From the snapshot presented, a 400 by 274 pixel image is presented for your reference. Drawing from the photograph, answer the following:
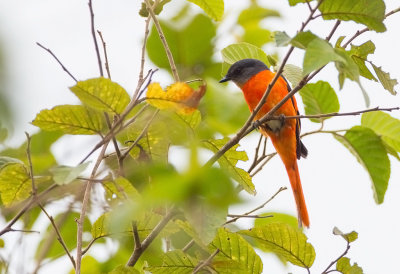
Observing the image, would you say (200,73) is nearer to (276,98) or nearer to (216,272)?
→ (216,272)

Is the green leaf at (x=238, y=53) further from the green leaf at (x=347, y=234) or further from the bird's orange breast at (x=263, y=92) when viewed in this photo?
the bird's orange breast at (x=263, y=92)

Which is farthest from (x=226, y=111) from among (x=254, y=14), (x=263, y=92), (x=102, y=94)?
(x=263, y=92)

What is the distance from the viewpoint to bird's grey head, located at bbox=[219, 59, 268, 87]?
4.44 metres

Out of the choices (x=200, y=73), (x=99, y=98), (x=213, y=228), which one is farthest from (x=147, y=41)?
(x=213, y=228)

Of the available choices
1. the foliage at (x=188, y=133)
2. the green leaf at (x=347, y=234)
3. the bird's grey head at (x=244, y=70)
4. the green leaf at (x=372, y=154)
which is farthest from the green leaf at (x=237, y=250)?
the bird's grey head at (x=244, y=70)

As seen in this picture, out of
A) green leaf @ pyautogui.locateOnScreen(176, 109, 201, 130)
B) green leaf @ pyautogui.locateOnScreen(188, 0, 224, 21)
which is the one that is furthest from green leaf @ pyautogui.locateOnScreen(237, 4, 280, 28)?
green leaf @ pyautogui.locateOnScreen(176, 109, 201, 130)

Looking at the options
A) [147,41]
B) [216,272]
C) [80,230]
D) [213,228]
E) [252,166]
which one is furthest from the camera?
[252,166]

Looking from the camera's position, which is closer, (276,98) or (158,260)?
(158,260)

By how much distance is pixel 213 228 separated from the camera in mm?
1253

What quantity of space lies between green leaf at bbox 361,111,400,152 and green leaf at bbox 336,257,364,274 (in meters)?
0.46

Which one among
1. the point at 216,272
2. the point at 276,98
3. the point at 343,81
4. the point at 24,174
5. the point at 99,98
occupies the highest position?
the point at 276,98

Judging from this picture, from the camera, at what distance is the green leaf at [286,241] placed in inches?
73.4

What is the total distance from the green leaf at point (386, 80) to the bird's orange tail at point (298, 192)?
1649mm

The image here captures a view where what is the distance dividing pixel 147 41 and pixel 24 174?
0.67 m
